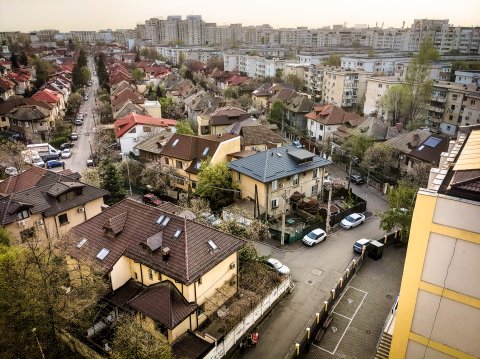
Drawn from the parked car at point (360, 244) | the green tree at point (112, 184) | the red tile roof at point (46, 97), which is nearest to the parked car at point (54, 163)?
the green tree at point (112, 184)

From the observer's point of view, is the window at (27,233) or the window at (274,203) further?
the window at (274,203)

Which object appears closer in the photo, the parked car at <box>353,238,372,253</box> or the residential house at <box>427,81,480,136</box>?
the parked car at <box>353,238,372,253</box>

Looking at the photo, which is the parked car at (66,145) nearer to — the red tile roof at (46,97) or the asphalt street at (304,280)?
the red tile roof at (46,97)

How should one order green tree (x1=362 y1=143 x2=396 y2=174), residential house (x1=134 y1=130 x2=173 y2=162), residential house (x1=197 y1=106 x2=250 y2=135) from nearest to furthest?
1. green tree (x1=362 y1=143 x2=396 y2=174)
2. residential house (x1=134 y1=130 x2=173 y2=162)
3. residential house (x1=197 y1=106 x2=250 y2=135)

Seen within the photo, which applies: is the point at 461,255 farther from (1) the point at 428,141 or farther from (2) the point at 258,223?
(1) the point at 428,141

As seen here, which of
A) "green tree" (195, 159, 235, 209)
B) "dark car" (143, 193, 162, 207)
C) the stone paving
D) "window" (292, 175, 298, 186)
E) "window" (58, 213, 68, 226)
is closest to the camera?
the stone paving

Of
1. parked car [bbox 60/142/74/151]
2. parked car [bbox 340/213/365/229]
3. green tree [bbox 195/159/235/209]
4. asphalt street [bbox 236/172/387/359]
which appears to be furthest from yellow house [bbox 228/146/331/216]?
parked car [bbox 60/142/74/151]

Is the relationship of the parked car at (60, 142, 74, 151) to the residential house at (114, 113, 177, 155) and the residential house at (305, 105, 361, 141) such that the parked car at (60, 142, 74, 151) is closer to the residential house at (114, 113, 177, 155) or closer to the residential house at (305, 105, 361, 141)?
the residential house at (114, 113, 177, 155)

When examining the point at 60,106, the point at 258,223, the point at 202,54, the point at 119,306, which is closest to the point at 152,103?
the point at 60,106
